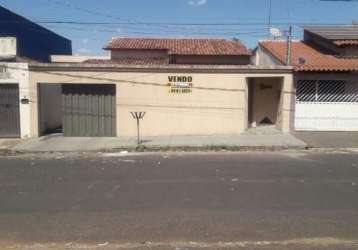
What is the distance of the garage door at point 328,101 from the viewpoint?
63.3ft

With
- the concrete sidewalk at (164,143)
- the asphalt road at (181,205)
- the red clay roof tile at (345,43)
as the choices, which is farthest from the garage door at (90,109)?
the red clay roof tile at (345,43)

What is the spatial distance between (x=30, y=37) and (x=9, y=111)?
46.6 ft

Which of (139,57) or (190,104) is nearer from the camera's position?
(190,104)

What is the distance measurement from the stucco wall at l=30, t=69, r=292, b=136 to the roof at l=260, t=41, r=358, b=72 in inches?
41.8

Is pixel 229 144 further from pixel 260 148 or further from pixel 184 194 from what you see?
pixel 184 194

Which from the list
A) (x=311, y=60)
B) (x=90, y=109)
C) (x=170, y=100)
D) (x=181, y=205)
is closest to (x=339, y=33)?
(x=311, y=60)

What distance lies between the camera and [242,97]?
18.9 metres

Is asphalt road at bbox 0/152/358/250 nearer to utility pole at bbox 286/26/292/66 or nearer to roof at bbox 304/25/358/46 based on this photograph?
utility pole at bbox 286/26/292/66

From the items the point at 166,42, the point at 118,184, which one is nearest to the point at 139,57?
the point at 166,42

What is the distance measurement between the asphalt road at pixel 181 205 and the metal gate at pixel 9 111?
6.84m

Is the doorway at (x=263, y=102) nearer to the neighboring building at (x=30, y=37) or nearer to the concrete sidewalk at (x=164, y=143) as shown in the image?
the concrete sidewalk at (x=164, y=143)

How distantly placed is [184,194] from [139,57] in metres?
21.6

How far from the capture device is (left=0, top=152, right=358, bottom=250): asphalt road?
5957 millimetres

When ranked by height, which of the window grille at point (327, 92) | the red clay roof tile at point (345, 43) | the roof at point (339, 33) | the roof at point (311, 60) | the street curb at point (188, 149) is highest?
the roof at point (339, 33)
